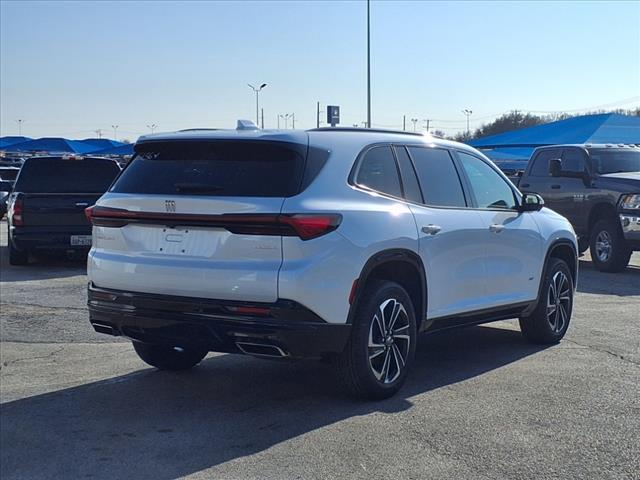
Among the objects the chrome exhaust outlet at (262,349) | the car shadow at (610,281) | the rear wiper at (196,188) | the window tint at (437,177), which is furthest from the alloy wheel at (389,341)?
the car shadow at (610,281)

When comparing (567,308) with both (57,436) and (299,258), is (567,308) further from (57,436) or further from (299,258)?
(57,436)

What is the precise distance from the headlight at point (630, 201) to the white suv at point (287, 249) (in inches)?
312

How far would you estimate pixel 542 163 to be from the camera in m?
16.7

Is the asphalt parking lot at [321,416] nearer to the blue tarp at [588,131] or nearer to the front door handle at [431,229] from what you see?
the front door handle at [431,229]

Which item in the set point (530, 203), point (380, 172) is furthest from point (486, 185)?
point (380, 172)

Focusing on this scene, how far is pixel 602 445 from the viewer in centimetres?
523

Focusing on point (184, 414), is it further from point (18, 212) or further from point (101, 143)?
point (101, 143)

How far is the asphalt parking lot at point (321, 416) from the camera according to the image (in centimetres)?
497

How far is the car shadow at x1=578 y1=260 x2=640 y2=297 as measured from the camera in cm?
1202

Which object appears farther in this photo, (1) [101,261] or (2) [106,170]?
(2) [106,170]

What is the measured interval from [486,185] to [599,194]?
25.9ft

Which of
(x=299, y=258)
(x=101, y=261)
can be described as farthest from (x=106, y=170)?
(x=299, y=258)

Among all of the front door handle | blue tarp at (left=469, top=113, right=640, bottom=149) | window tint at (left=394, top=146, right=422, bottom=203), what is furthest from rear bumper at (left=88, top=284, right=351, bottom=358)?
blue tarp at (left=469, top=113, right=640, bottom=149)

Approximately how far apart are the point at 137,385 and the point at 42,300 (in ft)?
16.3
